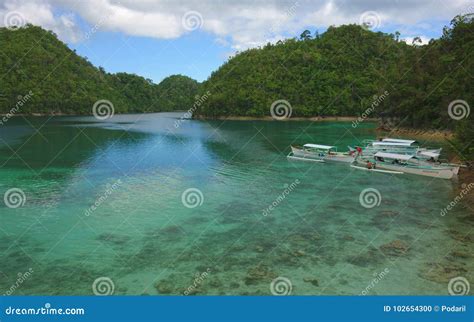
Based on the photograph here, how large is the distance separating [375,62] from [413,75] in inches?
2915

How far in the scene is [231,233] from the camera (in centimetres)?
1791

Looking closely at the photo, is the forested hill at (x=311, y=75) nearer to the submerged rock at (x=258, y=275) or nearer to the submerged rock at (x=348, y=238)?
the submerged rock at (x=348, y=238)

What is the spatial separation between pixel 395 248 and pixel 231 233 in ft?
25.4

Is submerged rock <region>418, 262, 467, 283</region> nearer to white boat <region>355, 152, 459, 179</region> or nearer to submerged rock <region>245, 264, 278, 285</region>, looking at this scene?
submerged rock <region>245, 264, 278, 285</region>

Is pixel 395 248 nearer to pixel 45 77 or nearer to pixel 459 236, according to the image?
pixel 459 236

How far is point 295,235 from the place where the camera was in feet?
57.3

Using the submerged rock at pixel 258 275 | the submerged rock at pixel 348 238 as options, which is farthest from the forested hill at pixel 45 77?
the submerged rock at pixel 348 238

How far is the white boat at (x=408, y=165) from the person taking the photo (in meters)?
28.9

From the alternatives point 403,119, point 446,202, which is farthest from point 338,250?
point 403,119

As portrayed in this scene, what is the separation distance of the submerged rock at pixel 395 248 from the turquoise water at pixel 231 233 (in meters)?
0.09

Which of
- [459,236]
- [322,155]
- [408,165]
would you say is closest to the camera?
[459,236]

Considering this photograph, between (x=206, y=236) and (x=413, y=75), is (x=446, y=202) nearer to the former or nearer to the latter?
(x=206, y=236)

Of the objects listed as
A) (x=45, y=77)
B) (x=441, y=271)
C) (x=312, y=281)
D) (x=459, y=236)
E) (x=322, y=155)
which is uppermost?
(x=322, y=155)

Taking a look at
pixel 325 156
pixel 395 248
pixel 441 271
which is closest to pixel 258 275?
pixel 395 248
